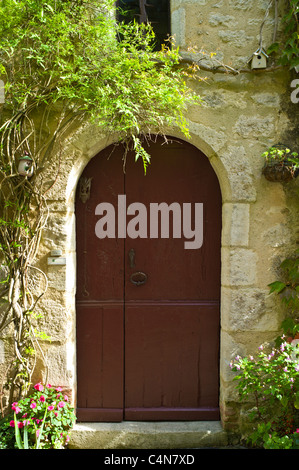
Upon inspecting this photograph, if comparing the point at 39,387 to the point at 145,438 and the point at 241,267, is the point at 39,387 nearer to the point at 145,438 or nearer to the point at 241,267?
the point at 145,438

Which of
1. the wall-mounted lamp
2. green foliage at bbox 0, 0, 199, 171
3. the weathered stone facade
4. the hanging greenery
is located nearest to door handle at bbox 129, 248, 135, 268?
the weathered stone facade

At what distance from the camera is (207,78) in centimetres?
260

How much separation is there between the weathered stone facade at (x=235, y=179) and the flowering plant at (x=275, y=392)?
0.18 metres

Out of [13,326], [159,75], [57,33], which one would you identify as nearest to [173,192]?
[159,75]

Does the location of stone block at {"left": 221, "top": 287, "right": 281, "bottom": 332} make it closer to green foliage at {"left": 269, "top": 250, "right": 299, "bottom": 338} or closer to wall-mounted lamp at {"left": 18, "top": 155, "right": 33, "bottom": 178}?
green foliage at {"left": 269, "top": 250, "right": 299, "bottom": 338}

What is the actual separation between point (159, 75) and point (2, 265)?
1.70 meters

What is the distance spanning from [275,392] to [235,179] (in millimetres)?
1441

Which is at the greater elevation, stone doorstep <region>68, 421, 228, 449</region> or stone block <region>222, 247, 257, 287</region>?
stone block <region>222, 247, 257, 287</region>

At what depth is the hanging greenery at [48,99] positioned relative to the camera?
230cm

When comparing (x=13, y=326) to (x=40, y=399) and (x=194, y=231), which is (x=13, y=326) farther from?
(x=194, y=231)

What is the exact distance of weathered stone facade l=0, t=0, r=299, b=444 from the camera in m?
2.60

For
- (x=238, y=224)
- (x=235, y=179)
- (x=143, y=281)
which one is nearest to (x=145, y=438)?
(x=143, y=281)

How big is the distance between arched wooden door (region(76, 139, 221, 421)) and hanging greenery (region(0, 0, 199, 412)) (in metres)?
0.33

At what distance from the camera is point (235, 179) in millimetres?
2635
